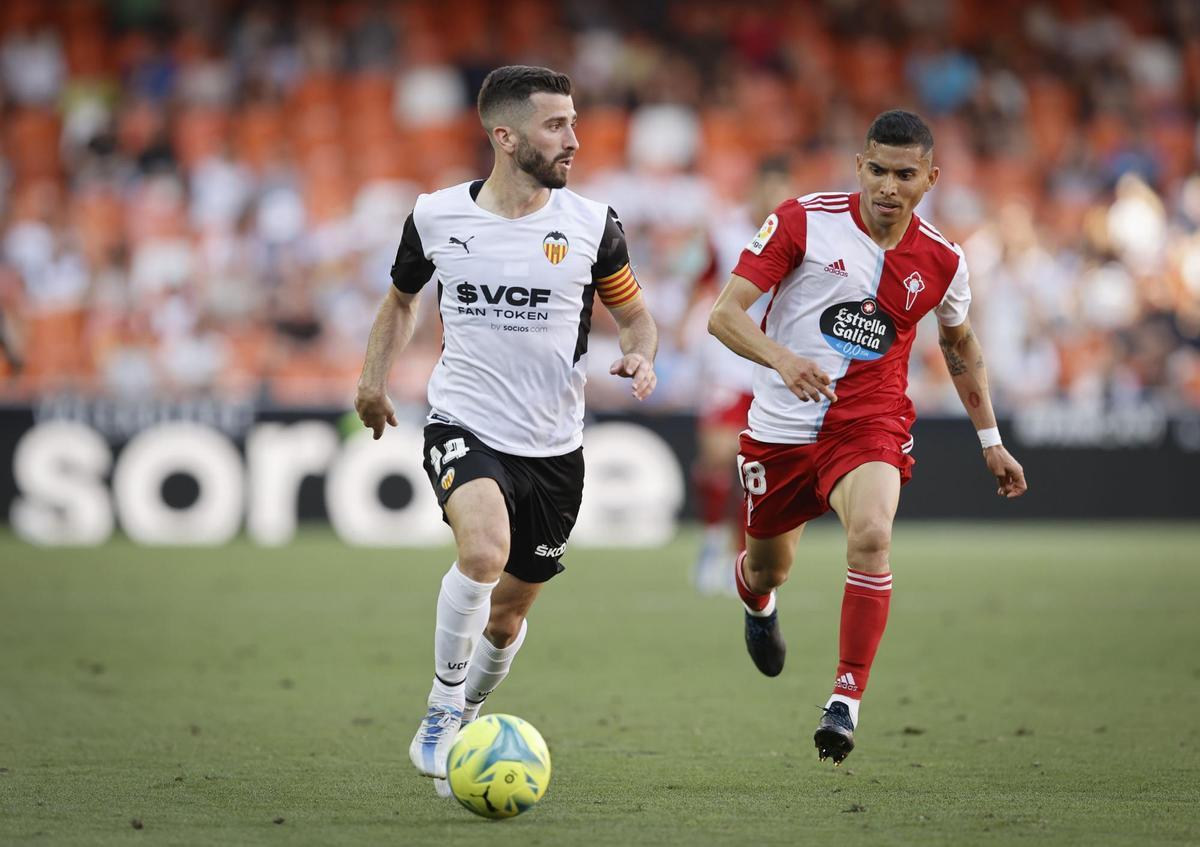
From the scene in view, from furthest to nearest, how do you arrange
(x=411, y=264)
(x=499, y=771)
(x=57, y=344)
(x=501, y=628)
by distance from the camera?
(x=57, y=344) → (x=501, y=628) → (x=411, y=264) → (x=499, y=771)

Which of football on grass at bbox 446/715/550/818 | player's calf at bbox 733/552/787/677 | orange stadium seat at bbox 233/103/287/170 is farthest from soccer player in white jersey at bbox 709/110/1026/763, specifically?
orange stadium seat at bbox 233/103/287/170

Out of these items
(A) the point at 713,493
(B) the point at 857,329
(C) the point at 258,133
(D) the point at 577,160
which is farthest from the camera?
(D) the point at 577,160

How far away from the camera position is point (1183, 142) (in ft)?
72.7

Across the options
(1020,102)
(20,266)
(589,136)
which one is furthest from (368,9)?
(1020,102)

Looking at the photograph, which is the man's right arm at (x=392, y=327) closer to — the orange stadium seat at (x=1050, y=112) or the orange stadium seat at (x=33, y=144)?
the orange stadium seat at (x=33, y=144)

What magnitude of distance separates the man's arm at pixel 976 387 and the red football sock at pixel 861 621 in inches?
32.1

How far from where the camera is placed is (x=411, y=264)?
249 inches

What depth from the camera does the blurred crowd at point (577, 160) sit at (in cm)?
1767

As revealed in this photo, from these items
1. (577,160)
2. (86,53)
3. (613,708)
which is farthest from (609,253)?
(86,53)

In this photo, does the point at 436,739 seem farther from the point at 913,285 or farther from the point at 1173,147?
the point at 1173,147

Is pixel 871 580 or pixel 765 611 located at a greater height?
pixel 871 580

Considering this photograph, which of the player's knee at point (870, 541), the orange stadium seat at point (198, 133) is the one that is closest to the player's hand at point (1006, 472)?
the player's knee at point (870, 541)

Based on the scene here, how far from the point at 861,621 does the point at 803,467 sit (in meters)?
0.85

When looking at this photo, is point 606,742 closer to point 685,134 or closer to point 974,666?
point 974,666
